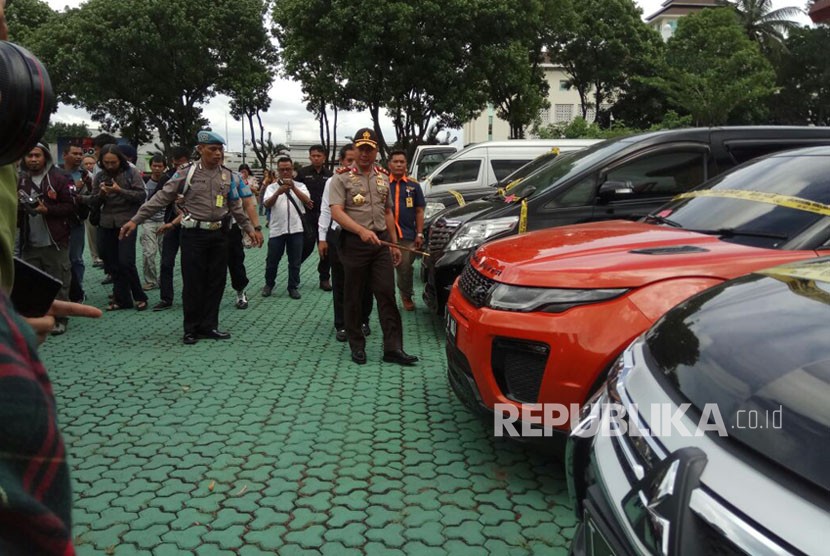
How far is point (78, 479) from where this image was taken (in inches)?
129

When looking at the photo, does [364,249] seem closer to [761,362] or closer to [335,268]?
[335,268]

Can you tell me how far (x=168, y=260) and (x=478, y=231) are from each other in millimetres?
3789

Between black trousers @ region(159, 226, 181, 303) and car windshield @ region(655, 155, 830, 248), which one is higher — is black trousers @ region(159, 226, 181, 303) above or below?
below

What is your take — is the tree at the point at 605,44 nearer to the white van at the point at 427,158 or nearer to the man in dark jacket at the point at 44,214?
the white van at the point at 427,158

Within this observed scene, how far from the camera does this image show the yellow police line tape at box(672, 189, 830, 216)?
3.05 metres

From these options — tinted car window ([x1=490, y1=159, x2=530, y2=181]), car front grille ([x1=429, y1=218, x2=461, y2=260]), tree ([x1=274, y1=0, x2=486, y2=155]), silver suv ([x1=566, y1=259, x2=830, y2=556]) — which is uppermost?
tree ([x1=274, y1=0, x2=486, y2=155])

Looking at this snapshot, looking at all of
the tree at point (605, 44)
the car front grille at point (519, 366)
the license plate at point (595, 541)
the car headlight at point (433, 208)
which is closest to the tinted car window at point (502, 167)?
the car headlight at point (433, 208)

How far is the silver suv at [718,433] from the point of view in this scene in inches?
40.6

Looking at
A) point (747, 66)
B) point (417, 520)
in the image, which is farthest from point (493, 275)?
point (747, 66)

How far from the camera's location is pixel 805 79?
1656 inches

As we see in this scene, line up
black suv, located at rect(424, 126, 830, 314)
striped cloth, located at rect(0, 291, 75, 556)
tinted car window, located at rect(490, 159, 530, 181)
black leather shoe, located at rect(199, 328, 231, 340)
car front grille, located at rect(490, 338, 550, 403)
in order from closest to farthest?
striped cloth, located at rect(0, 291, 75, 556), car front grille, located at rect(490, 338, 550, 403), black suv, located at rect(424, 126, 830, 314), black leather shoe, located at rect(199, 328, 231, 340), tinted car window, located at rect(490, 159, 530, 181)

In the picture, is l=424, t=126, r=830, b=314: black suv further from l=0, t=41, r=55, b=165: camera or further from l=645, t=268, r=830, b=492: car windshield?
l=0, t=41, r=55, b=165: camera

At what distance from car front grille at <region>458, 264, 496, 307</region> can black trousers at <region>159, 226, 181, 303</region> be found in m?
4.72

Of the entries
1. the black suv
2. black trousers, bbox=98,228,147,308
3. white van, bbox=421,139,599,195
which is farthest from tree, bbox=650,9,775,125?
black trousers, bbox=98,228,147,308
